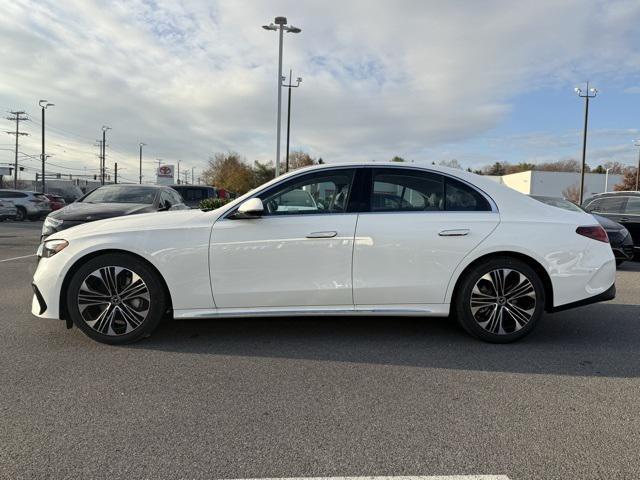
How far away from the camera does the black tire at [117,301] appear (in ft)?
13.2

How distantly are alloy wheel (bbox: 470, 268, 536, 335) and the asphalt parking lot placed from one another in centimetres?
24

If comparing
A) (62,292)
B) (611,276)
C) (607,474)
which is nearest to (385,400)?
(607,474)

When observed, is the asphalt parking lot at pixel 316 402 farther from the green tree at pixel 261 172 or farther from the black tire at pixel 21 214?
the green tree at pixel 261 172

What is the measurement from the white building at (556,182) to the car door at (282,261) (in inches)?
2572

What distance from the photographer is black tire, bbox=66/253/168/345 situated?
13.2ft

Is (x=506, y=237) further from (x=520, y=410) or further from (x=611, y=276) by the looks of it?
(x=520, y=410)

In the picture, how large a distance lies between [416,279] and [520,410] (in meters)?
1.40

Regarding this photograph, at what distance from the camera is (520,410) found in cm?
299

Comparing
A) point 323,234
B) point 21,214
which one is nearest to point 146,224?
point 323,234

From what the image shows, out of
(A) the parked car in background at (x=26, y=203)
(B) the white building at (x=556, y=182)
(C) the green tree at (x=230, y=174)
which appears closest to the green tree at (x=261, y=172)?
(C) the green tree at (x=230, y=174)

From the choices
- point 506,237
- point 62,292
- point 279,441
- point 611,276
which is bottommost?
point 279,441

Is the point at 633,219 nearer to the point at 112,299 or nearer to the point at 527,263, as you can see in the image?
the point at 527,263

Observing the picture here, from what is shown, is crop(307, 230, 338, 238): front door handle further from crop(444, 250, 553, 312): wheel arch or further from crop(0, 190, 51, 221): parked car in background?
crop(0, 190, 51, 221): parked car in background

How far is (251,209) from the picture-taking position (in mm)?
3975
